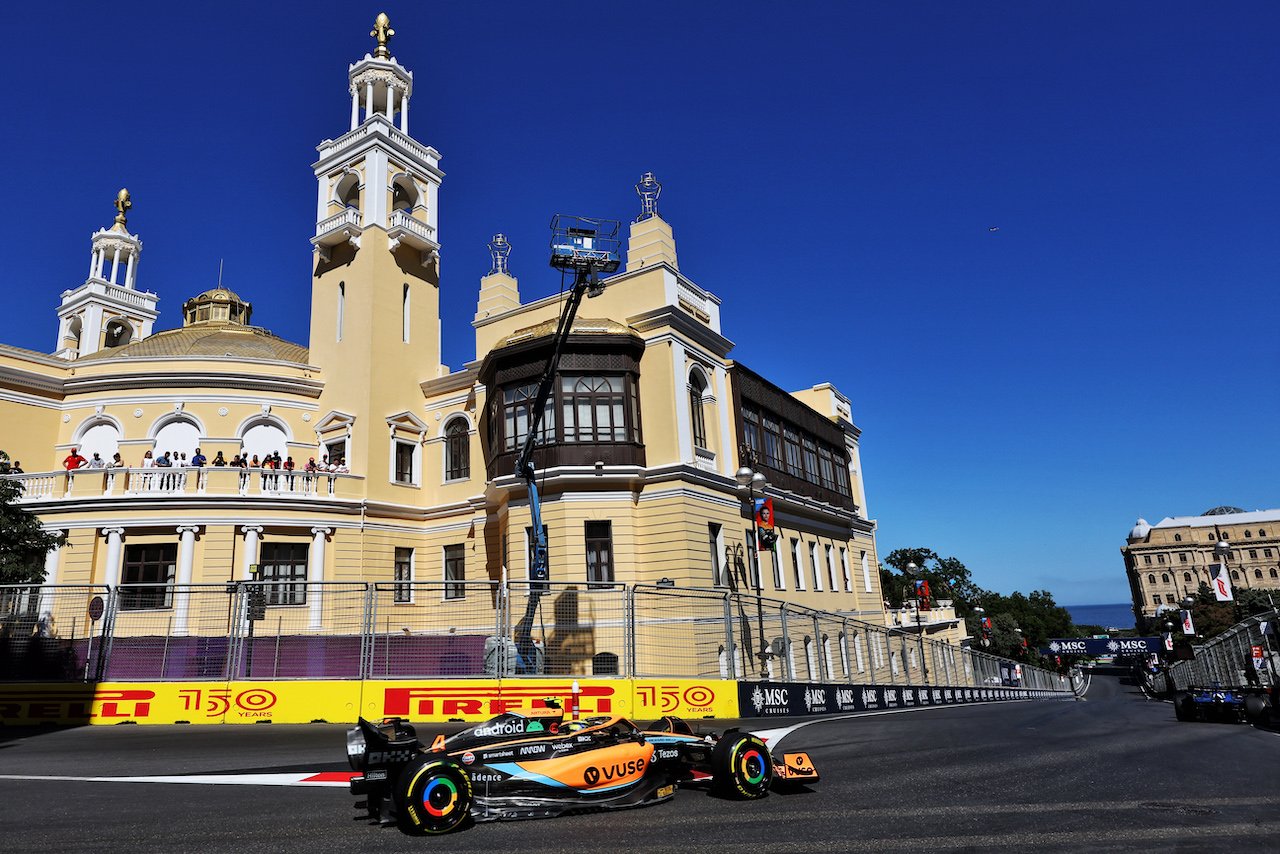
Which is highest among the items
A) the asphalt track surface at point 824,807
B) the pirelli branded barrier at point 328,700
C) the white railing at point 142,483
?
the white railing at point 142,483

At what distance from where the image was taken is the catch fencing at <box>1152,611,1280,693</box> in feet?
51.5

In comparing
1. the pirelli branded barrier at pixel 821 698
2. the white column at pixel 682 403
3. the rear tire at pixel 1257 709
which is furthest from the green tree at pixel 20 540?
the rear tire at pixel 1257 709

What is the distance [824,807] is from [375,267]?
3068 centimetres

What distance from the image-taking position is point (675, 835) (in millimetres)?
6176

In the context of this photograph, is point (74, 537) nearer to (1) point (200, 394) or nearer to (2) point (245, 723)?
(1) point (200, 394)

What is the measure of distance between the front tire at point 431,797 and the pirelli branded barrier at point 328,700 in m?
8.16

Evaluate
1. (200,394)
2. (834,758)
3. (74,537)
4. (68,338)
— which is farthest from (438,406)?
(68,338)

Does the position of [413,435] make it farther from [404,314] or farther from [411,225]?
[411,225]

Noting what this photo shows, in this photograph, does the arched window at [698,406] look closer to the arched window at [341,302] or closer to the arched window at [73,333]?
the arched window at [341,302]

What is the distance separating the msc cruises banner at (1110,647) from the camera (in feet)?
274

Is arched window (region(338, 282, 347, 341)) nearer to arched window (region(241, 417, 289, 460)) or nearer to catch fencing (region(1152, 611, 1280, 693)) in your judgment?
arched window (region(241, 417, 289, 460))

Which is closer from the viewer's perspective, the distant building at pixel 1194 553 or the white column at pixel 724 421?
the white column at pixel 724 421

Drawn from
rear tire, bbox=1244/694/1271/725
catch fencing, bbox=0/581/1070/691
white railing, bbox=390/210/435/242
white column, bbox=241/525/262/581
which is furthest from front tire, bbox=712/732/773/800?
white railing, bbox=390/210/435/242

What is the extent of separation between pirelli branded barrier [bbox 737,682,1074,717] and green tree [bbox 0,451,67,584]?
2143 centimetres
